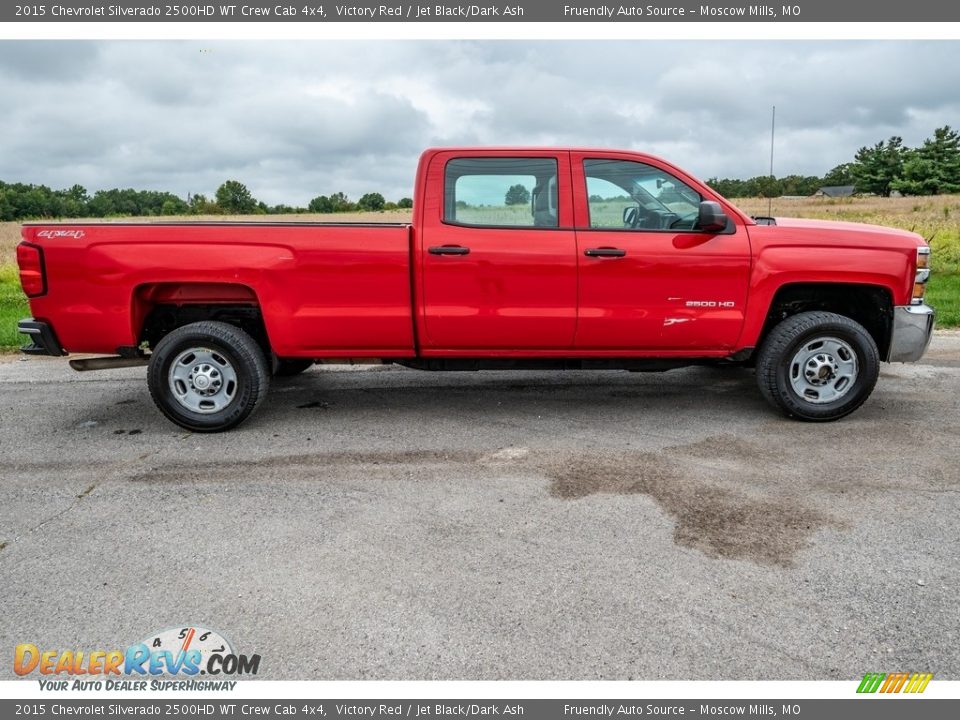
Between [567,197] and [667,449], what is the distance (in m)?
1.83

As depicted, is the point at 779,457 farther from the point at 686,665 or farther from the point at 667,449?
the point at 686,665

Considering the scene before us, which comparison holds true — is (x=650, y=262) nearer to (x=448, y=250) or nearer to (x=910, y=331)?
(x=448, y=250)

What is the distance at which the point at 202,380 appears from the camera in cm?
495

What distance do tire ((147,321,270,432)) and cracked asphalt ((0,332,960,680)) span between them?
190mm

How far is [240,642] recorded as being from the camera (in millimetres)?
2596

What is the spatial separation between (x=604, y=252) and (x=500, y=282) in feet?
2.40

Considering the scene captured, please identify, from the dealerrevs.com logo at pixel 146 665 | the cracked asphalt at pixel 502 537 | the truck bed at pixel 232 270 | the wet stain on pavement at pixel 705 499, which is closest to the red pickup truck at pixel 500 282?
the truck bed at pixel 232 270

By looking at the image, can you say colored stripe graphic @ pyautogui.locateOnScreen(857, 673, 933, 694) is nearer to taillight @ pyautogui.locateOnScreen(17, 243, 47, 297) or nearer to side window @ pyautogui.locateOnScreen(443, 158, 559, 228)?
side window @ pyautogui.locateOnScreen(443, 158, 559, 228)

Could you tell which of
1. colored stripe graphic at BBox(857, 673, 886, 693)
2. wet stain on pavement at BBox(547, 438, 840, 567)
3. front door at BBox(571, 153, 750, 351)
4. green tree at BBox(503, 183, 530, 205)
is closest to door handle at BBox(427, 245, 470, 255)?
green tree at BBox(503, 183, 530, 205)

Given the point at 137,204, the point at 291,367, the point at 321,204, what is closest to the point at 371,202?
the point at 321,204

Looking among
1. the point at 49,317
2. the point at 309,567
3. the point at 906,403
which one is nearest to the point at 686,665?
the point at 309,567

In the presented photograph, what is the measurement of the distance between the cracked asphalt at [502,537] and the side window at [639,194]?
1.44 meters

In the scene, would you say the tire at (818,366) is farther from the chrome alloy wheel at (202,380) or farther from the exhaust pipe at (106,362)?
the exhaust pipe at (106,362)

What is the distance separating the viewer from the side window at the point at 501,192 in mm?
4898
